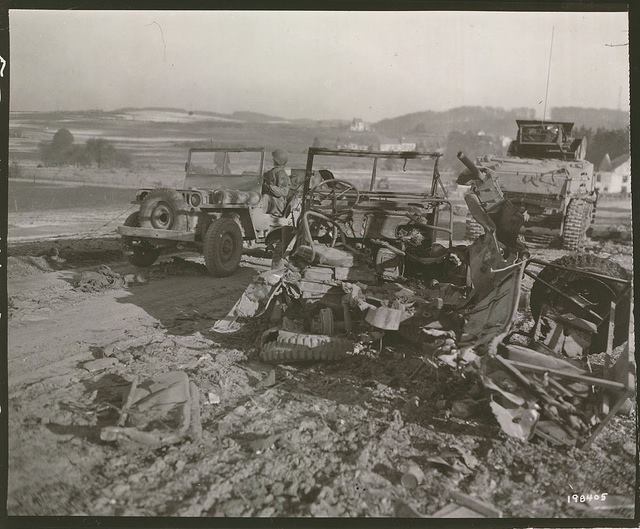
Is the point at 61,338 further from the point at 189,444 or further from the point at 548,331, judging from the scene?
the point at 548,331

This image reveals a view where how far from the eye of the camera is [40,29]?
4059 millimetres

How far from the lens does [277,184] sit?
8.16 meters

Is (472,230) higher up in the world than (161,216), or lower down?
lower down

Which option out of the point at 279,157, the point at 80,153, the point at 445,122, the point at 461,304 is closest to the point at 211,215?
the point at 279,157

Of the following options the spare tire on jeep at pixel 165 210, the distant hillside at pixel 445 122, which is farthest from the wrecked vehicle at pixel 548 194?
the distant hillside at pixel 445 122

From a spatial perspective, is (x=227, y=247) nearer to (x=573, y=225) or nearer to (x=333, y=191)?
(x=333, y=191)

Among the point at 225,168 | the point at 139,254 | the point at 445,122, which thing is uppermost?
the point at 445,122

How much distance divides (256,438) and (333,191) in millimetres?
3126

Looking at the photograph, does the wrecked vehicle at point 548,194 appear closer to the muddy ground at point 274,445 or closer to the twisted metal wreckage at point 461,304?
the twisted metal wreckage at point 461,304

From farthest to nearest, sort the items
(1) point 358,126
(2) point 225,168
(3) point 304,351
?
1. (1) point 358,126
2. (2) point 225,168
3. (3) point 304,351

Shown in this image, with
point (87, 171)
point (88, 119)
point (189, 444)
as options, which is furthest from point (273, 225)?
point (87, 171)

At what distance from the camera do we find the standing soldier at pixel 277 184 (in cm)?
810

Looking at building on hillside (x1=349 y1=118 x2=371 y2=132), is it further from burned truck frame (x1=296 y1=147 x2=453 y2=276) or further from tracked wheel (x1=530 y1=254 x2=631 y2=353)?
tracked wheel (x1=530 y1=254 x2=631 y2=353)

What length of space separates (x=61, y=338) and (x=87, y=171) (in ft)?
43.2
